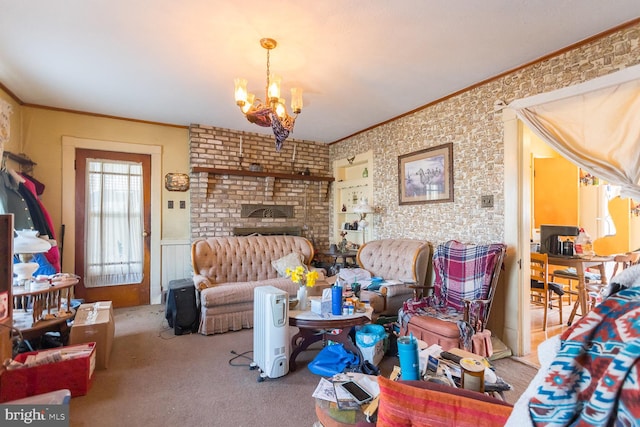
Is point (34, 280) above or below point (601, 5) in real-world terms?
below

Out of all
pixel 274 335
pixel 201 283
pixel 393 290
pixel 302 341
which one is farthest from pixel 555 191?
pixel 201 283

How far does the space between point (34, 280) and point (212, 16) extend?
2.74 m

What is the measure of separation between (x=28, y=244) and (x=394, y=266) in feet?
12.1

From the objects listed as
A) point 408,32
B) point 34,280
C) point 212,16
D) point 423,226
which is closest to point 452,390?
point 408,32

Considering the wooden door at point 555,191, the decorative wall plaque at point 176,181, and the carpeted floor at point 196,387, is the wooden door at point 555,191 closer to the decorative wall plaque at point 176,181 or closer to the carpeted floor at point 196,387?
the carpeted floor at point 196,387

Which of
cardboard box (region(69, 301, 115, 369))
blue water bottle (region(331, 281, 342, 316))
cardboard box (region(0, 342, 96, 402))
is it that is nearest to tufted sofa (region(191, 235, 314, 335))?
cardboard box (region(69, 301, 115, 369))

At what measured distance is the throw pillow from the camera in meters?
4.34

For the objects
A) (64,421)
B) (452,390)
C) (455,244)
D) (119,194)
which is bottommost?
(64,421)

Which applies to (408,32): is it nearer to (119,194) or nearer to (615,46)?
(615,46)

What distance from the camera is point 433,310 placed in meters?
2.92

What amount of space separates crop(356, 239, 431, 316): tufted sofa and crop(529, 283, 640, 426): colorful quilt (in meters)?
2.60

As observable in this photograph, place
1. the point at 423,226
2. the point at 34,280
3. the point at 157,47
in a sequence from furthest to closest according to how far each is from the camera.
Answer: the point at 423,226
the point at 34,280
the point at 157,47

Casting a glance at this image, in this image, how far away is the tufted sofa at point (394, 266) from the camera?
3486 millimetres

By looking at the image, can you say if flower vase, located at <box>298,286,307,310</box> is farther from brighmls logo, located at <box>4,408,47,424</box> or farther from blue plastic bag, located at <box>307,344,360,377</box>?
brighmls logo, located at <box>4,408,47,424</box>
